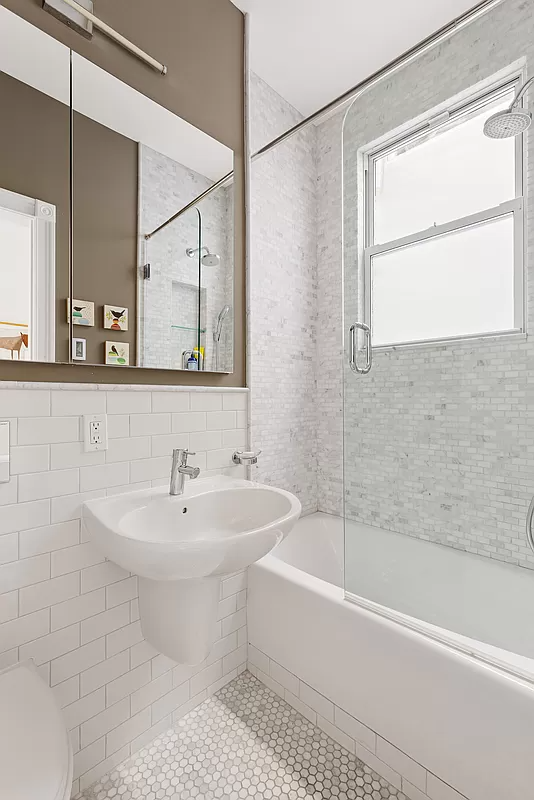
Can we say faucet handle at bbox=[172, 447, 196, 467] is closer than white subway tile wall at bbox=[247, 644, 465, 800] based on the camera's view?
No

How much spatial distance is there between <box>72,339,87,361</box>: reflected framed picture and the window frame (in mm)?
1075

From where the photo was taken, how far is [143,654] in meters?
1.44

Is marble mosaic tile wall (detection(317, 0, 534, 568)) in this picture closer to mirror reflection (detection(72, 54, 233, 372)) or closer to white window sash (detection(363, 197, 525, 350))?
white window sash (detection(363, 197, 525, 350))

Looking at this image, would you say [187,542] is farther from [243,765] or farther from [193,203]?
[193,203]

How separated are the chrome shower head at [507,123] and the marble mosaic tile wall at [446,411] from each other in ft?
0.33

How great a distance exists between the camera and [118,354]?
1369 millimetres

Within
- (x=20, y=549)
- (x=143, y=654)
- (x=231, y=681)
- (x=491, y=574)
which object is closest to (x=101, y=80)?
(x=20, y=549)

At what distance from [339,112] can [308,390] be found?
1.72m

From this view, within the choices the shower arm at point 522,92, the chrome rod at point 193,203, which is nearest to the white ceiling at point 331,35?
the chrome rod at point 193,203

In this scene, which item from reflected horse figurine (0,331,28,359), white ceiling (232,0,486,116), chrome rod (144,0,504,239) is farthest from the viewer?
white ceiling (232,0,486,116)

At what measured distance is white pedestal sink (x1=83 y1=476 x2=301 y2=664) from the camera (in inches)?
40.1

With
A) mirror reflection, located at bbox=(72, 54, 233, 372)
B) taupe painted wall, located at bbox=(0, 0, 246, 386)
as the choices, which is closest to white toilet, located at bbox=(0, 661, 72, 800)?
taupe painted wall, located at bbox=(0, 0, 246, 386)

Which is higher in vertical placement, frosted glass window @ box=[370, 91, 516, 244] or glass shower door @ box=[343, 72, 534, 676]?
frosted glass window @ box=[370, 91, 516, 244]

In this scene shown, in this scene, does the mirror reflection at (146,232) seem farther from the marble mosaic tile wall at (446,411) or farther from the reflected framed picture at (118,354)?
the marble mosaic tile wall at (446,411)
